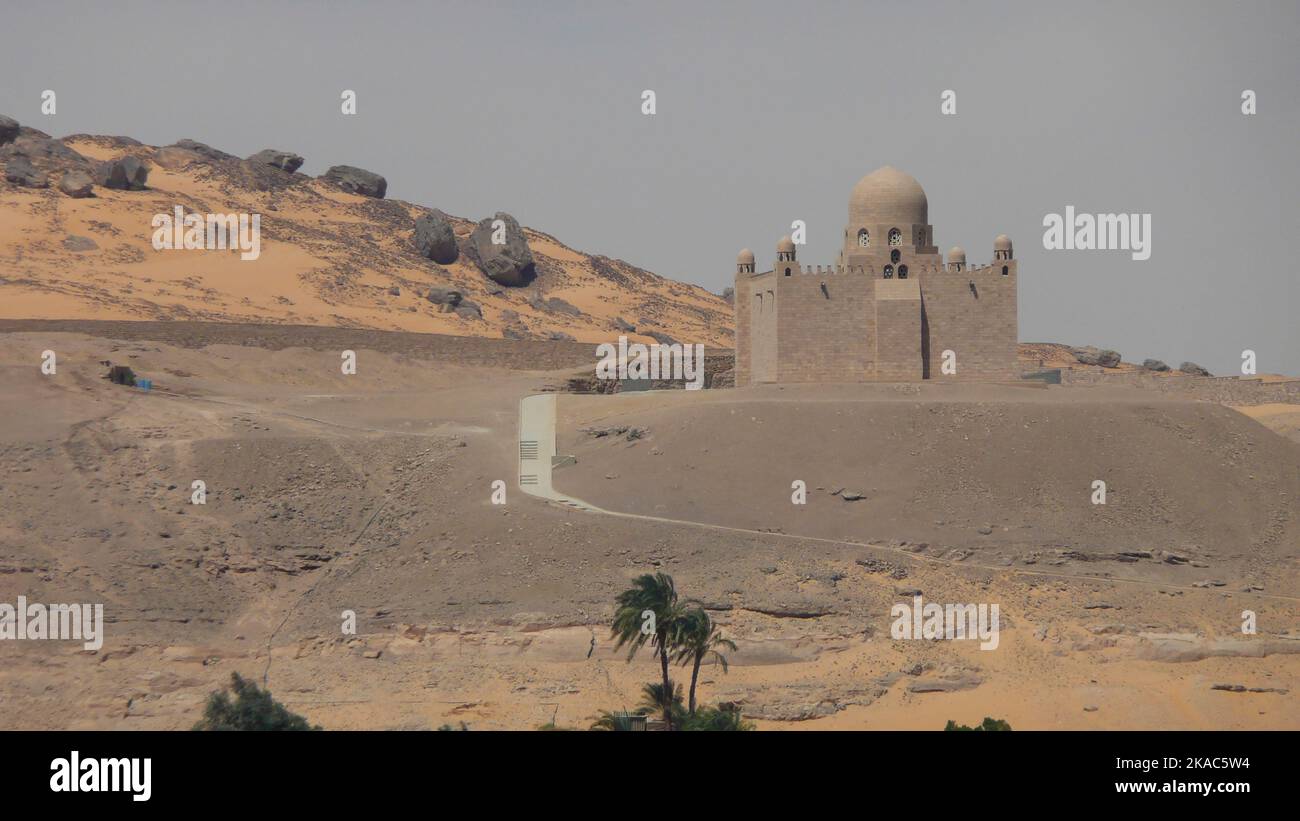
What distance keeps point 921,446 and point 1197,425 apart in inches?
304

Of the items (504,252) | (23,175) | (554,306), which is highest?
(23,175)

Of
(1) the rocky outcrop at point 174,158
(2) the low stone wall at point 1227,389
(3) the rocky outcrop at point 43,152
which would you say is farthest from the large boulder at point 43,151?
(2) the low stone wall at point 1227,389

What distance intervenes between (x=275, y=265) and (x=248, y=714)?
1929 inches

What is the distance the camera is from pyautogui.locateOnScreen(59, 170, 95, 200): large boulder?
75.2m

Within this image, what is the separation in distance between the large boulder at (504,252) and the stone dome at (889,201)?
3778 centimetres

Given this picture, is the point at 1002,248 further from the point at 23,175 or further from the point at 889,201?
the point at 23,175

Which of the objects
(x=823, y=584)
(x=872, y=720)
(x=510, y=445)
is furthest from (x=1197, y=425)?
(x=510, y=445)

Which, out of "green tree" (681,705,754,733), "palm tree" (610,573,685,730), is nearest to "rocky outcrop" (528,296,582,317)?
"green tree" (681,705,754,733)

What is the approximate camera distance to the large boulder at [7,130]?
78.3 metres

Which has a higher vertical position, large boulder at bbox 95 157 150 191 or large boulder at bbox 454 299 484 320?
large boulder at bbox 95 157 150 191

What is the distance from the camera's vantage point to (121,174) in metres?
76.9

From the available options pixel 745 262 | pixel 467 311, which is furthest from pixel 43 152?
pixel 745 262

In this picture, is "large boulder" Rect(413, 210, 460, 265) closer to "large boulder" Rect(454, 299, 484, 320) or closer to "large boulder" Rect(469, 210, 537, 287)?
"large boulder" Rect(469, 210, 537, 287)

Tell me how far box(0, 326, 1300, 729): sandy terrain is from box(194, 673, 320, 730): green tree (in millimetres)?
2660
